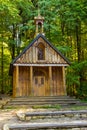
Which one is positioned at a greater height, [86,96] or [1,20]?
[1,20]

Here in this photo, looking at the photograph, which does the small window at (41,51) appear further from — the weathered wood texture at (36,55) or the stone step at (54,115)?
the stone step at (54,115)

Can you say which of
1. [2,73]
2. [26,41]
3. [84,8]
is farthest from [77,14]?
[2,73]

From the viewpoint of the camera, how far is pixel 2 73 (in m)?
41.2

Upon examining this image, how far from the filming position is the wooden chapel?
985 inches

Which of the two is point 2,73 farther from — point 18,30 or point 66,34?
point 66,34

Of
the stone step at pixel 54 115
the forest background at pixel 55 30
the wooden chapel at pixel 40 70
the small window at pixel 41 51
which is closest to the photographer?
the stone step at pixel 54 115

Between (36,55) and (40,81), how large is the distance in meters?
2.72

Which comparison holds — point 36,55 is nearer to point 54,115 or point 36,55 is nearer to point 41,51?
point 41,51

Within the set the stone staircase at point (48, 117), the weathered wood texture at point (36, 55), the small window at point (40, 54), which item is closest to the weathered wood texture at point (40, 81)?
the weathered wood texture at point (36, 55)

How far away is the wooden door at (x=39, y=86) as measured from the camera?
85.7 feet

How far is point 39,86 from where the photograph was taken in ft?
86.2

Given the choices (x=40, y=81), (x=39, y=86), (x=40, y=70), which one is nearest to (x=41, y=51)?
(x=40, y=70)

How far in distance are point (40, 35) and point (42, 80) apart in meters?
4.47

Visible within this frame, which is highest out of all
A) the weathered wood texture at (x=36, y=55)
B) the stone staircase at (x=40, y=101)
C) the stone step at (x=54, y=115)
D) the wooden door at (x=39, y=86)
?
the weathered wood texture at (x=36, y=55)
